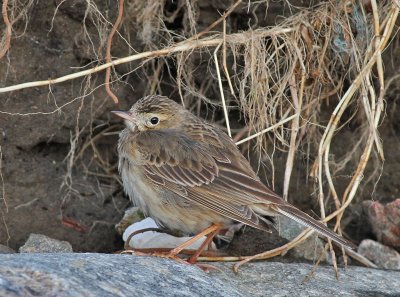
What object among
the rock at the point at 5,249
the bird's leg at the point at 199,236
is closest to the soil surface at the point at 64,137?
the rock at the point at 5,249

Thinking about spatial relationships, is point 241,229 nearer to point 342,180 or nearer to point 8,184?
point 342,180

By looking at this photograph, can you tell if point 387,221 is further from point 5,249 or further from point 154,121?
point 5,249

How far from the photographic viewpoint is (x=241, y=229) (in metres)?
6.78

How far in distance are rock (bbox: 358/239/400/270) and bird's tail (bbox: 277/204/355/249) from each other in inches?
47.3

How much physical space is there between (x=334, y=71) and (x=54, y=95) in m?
2.18

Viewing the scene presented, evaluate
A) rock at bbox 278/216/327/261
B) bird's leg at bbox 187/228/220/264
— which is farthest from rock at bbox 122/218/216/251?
rock at bbox 278/216/327/261

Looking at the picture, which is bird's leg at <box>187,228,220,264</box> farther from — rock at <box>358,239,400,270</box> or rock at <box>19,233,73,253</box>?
rock at <box>358,239,400,270</box>

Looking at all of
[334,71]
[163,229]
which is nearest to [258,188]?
[163,229]

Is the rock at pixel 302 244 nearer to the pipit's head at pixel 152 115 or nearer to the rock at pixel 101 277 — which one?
the pipit's head at pixel 152 115

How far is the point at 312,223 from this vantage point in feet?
18.1

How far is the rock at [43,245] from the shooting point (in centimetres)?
630

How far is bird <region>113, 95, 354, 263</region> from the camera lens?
18.8 ft

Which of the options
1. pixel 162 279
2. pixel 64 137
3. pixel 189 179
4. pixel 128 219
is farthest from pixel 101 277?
pixel 64 137

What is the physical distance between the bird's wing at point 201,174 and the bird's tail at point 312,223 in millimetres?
150
